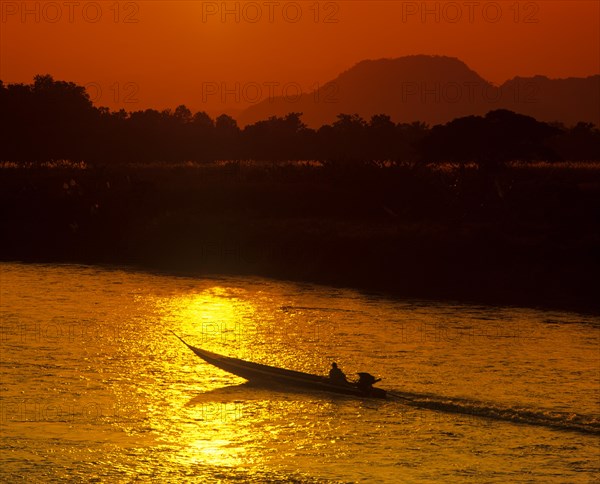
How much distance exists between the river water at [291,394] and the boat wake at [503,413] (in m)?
0.05

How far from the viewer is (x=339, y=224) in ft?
167

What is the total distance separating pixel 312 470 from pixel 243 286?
24241 mm

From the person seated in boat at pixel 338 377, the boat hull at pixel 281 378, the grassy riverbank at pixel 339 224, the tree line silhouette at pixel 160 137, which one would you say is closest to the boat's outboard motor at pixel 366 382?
the boat hull at pixel 281 378

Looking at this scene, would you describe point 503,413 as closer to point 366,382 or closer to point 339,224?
point 366,382

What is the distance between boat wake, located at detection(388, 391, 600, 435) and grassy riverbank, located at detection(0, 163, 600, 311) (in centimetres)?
1667

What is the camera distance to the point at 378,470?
19641mm

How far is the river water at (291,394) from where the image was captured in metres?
20.0

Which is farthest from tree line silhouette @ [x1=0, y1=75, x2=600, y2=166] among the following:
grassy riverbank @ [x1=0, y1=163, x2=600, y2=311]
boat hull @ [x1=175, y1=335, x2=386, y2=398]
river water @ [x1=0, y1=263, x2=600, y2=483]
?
boat hull @ [x1=175, y1=335, x2=386, y2=398]

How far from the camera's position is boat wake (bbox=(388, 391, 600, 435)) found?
75.4ft

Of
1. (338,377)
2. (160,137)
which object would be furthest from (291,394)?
(160,137)

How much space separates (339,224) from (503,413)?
27.4 metres

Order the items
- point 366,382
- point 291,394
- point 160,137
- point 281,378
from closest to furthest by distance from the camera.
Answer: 1. point 366,382
2. point 291,394
3. point 281,378
4. point 160,137

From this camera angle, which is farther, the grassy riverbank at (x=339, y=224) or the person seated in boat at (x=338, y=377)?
the grassy riverbank at (x=339, y=224)

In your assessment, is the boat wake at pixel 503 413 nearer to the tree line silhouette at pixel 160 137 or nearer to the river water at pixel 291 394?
the river water at pixel 291 394
